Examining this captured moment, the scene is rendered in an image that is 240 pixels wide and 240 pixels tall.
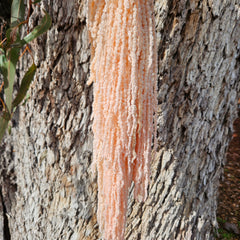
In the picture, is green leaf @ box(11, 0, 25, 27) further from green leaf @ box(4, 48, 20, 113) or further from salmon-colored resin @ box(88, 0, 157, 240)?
salmon-colored resin @ box(88, 0, 157, 240)

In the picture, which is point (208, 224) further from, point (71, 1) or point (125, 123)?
point (71, 1)

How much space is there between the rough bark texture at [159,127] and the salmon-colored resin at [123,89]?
0.27 m

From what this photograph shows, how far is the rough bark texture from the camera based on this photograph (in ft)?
2.76

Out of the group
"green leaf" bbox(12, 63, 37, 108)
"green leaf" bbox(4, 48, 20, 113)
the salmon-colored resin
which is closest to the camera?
the salmon-colored resin

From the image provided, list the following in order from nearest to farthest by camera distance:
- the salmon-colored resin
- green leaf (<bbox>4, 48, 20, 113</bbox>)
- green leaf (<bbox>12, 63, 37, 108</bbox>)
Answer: the salmon-colored resin → green leaf (<bbox>4, 48, 20, 113</bbox>) → green leaf (<bbox>12, 63, 37, 108</bbox>)

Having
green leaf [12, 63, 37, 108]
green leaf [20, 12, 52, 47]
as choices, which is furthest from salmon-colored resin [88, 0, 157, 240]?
green leaf [12, 63, 37, 108]

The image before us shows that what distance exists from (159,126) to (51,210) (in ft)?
1.92

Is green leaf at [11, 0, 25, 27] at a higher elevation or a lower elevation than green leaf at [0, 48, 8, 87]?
higher

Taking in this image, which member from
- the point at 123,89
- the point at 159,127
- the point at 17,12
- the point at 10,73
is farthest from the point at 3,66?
the point at 159,127

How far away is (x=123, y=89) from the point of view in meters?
0.56

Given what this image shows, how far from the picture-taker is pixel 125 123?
573 millimetres

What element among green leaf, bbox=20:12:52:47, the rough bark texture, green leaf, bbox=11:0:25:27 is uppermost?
green leaf, bbox=11:0:25:27

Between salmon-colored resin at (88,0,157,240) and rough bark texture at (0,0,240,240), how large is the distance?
0.27 meters

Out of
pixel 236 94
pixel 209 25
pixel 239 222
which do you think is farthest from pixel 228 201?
pixel 209 25
